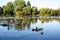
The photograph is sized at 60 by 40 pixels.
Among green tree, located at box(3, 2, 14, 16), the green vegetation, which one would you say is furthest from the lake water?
green tree, located at box(3, 2, 14, 16)

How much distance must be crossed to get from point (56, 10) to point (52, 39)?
219 ft

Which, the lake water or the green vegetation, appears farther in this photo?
the green vegetation

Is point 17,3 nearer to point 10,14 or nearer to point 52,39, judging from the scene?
point 10,14

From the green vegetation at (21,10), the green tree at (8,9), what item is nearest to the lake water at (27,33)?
the green vegetation at (21,10)

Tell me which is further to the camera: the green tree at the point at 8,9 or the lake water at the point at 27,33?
the green tree at the point at 8,9

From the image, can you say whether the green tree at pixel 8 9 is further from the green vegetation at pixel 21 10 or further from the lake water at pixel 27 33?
the lake water at pixel 27 33

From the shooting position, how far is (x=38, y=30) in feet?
87.4

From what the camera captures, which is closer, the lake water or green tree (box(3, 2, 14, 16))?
the lake water

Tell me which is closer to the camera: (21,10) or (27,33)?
(27,33)

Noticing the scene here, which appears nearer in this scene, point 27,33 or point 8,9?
point 27,33

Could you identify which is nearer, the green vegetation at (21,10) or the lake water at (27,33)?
the lake water at (27,33)

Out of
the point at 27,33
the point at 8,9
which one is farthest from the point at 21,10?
the point at 27,33

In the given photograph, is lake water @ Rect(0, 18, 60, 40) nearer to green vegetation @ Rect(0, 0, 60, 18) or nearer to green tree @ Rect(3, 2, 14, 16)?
A: green vegetation @ Rect(0, 0, 60, 18)

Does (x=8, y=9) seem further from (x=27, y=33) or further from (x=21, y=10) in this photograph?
(x=27, y=33)
